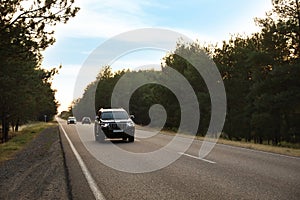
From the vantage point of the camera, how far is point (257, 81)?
40312mm

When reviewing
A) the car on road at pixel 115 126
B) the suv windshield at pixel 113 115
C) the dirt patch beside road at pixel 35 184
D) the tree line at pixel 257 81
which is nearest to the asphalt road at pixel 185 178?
the dirt patch beside road at pixel 35 184

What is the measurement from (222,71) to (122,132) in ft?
109

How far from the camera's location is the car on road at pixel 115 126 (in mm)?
19594

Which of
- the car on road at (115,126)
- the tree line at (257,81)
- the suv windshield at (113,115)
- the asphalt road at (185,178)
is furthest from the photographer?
the tree line at (257,81)

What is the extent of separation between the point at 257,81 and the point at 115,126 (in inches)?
994

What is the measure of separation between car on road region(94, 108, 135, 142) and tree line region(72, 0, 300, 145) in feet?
65.7

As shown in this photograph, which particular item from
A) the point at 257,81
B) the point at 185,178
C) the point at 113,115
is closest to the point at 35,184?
the point at 185,178

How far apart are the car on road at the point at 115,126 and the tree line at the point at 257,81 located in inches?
789

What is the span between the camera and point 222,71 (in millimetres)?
50062

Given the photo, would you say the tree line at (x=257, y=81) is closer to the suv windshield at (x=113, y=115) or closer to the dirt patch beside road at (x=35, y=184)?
the suv windshield at (x=113, y=115)

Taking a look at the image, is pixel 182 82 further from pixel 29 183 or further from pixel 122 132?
pixel 29 183

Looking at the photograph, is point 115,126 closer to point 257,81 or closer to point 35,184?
point 35,184

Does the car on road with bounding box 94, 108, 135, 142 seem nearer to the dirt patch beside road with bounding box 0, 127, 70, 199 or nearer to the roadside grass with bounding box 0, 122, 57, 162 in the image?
the roadside grass with bounding box 0, 122, 57, 162

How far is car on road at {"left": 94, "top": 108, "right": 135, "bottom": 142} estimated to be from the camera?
19.6 meters
